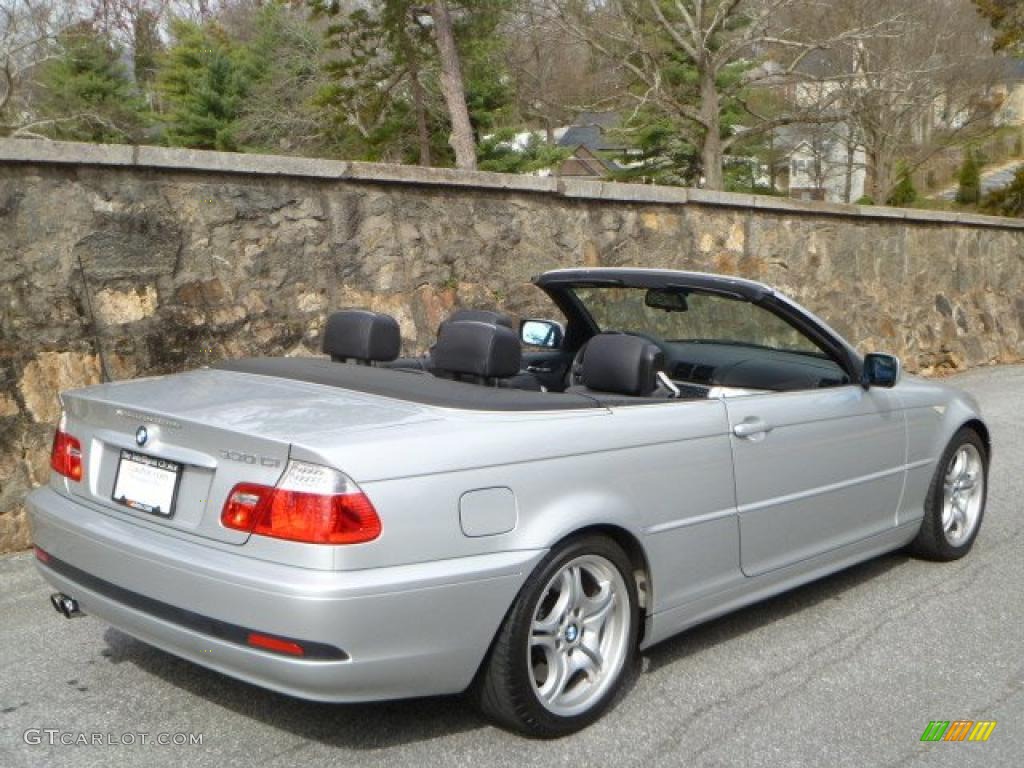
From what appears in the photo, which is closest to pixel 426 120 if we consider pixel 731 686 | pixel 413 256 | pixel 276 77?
pixel 276 77

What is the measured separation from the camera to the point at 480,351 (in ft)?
12.9

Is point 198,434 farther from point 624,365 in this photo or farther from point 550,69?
point 550,69

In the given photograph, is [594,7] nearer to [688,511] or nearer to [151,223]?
[151,223]

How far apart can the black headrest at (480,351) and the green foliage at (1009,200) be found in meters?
26.4

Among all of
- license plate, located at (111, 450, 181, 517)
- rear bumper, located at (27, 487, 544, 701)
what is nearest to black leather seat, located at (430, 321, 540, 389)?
rear bumper, located at (27, 487, 544, 701)

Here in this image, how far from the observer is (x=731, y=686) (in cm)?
404

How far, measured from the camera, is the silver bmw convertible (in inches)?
124

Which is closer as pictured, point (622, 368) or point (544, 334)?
point (622, 368)

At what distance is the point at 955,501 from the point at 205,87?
30.4 m

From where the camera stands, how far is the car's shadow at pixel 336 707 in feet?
11.8

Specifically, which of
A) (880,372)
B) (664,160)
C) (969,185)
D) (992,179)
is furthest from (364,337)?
(992,179)

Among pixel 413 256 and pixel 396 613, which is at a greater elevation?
pixel 413 256

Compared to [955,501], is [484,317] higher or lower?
higher

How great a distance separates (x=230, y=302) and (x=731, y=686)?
4163 mm
